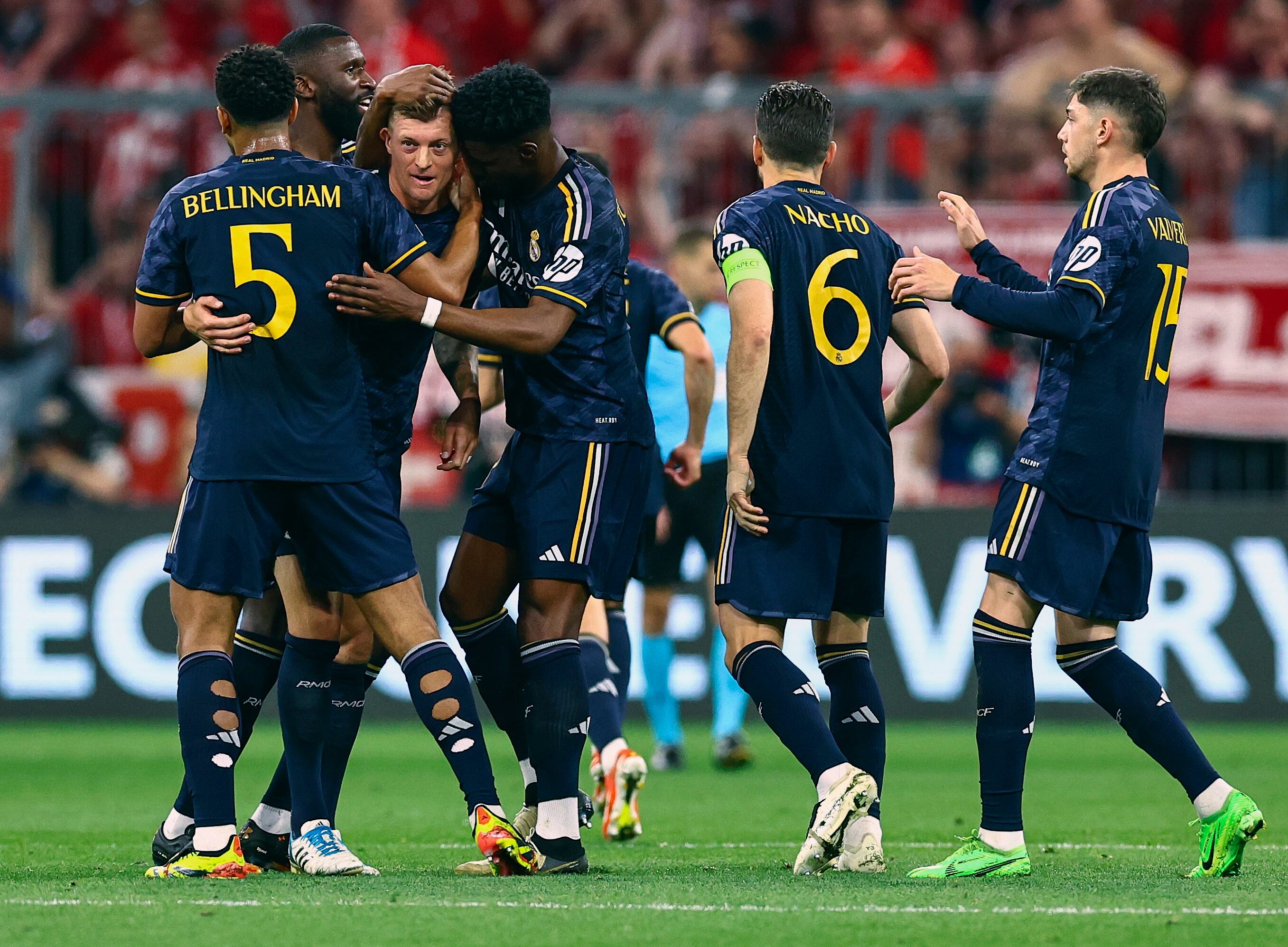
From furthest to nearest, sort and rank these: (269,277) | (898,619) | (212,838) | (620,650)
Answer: (898,619)
(620,650)
(269,277)
(212,838)

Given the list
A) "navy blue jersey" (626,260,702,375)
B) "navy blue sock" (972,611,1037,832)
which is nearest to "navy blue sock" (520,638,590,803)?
"navy blue sock" (972,611,1037,832)

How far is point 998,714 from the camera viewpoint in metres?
5.77

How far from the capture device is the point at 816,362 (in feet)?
19.6

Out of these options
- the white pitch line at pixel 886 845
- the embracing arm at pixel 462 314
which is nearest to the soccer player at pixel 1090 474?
the white pitch line at pixel 886 845

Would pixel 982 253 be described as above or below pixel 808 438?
above

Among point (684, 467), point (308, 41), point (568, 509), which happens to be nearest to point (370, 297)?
point (568, 509)

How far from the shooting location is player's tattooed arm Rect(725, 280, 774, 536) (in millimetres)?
5809

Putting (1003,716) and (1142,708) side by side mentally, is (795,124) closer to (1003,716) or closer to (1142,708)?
(1003,716)

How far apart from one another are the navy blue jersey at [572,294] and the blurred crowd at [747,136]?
6537mm

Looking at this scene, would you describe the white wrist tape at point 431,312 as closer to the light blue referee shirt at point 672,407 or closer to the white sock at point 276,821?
the white sock at point 276,821

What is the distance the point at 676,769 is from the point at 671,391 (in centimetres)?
200

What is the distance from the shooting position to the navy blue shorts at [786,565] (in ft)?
19.3

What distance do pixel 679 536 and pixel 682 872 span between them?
161 inches

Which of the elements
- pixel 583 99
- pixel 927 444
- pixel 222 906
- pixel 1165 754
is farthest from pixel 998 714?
pixel 583 99
